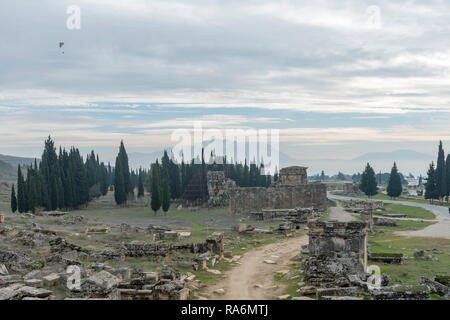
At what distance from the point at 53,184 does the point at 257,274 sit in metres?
47.7

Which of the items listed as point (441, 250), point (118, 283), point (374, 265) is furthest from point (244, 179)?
point (118, 283)

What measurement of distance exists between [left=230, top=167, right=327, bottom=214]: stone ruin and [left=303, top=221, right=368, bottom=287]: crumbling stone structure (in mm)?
33776

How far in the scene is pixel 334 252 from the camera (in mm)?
17938

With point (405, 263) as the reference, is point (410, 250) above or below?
below

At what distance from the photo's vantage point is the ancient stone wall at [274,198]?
171ft

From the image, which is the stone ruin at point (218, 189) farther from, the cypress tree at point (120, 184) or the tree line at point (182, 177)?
the cypress tree at point (120, 184)

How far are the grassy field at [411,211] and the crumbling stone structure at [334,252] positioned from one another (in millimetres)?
33982

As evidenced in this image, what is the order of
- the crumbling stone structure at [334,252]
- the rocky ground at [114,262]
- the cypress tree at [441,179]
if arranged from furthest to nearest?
1. the cypress tree at [441,179]
2. the crumbling stone structure at [334,252]
3. the rocky ground at [114,262]

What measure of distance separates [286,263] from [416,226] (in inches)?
916

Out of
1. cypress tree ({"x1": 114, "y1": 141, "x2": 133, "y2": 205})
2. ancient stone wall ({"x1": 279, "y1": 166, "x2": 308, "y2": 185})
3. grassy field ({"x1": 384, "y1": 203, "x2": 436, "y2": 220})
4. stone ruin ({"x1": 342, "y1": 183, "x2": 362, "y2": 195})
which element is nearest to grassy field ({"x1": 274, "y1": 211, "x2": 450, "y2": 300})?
grassy field ({"x1": 384, "y1": 203, "x2": 436, "y2": 220})

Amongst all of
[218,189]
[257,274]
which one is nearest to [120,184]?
[218,189]

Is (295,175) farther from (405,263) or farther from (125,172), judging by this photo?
(405,263)

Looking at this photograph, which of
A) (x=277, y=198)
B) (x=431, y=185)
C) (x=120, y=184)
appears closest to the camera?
(x=277, y=198)

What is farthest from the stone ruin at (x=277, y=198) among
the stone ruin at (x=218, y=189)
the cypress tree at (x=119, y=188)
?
the cypress tree at (x=119, y=188)
